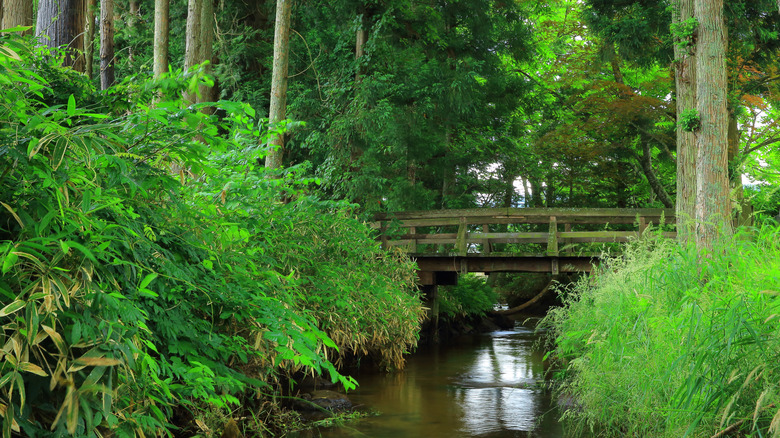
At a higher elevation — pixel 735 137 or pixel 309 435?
pixel 735 137

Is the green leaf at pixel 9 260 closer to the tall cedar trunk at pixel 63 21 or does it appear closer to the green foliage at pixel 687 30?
the tall cedar trunk at pixel 63 21

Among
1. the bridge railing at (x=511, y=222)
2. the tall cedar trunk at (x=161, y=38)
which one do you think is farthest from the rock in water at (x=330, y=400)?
the bridge railing at (x=511, y=222)

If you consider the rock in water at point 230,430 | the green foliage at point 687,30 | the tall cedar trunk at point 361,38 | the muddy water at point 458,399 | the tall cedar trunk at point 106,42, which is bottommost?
the muddy water at point 458,399

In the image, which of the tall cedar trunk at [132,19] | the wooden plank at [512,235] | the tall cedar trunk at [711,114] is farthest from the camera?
the tall cedar trunk at [132,19]

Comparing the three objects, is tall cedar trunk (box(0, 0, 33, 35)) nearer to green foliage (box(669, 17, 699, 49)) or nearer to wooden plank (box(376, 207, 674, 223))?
green foliage (box(669, 17, 699, 49))

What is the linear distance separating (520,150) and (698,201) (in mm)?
10556

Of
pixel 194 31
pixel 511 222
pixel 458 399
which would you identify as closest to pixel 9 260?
pixel 458 399

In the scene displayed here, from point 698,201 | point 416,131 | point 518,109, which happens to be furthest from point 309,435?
point 518,109

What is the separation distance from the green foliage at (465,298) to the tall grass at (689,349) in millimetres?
8873

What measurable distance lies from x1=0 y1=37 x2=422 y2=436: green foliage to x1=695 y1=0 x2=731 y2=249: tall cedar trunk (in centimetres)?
496

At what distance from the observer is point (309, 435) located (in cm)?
552

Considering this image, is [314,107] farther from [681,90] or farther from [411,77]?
[681,90]

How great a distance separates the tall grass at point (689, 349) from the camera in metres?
3.15

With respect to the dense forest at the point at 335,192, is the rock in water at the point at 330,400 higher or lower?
lower
